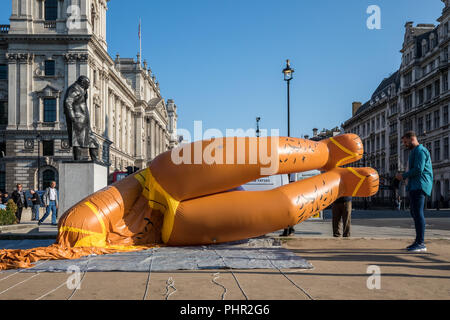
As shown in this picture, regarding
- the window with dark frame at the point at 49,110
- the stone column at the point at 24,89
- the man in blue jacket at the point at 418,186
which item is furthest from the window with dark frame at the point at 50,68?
the man in blue jacket at the point at 418,186

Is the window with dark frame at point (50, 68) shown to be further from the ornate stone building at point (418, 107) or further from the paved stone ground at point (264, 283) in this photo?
the paved stone ground at point (264, 283)

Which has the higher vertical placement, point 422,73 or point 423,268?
point 422,73

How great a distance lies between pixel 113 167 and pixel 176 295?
190 feet

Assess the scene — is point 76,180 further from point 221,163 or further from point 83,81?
point 221,163

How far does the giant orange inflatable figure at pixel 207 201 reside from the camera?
586 centimetres

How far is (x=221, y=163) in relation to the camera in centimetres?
589

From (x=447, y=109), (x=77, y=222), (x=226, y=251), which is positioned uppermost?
(x=447, y=109)

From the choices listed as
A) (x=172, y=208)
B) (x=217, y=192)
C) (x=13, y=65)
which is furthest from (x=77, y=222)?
(x=13, y=65)

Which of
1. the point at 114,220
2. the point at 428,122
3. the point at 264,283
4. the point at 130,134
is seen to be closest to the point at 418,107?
the point at 428,122

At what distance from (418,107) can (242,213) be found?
51226 millimetres
